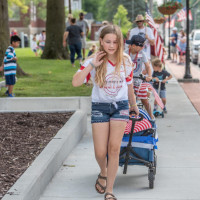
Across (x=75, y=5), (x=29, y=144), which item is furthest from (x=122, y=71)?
(x=75, y=5)

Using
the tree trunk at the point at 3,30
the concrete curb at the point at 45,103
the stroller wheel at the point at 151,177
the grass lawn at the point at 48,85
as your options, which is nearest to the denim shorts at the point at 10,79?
the grass lawn at the point at 48,85

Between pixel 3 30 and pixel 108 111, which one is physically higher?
pixel 3 30

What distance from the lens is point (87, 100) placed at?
10773mm

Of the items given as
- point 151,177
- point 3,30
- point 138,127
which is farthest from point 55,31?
A: point 151,177

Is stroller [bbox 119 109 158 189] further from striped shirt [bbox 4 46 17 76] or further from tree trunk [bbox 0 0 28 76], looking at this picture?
tree trunk [bbox 0 0 28 76]

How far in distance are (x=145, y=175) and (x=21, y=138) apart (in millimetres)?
2058

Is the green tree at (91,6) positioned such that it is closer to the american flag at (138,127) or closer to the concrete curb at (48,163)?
the concrete curb at (48,163)

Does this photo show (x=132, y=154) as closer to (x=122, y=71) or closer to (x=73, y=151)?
(x=122, y=71)

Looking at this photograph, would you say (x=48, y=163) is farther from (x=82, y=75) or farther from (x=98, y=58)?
(x=98, y=58)

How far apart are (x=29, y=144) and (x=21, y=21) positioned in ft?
270

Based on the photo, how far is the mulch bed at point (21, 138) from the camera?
6.08m

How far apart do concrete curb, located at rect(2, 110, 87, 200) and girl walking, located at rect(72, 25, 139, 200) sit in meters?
0.69

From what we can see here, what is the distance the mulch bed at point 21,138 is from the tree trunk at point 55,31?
16.8m

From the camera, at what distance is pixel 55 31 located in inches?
1032
